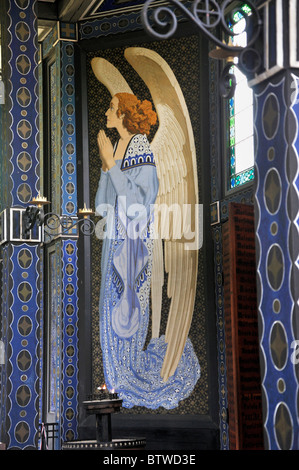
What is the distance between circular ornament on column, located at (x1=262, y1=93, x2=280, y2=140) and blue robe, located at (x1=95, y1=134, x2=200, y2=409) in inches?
259

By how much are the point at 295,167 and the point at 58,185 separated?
8173mm

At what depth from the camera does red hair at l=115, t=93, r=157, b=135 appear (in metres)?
12.1

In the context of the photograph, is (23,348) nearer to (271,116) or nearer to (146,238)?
(146,238)

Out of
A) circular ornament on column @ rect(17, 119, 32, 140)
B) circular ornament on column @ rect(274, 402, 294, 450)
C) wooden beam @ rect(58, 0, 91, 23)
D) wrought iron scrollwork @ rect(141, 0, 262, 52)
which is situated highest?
wooden beam @ rect(58, 0, 91, 23)

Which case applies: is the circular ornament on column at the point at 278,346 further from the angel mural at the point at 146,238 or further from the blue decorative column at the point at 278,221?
the angel mural at the point at 146,238

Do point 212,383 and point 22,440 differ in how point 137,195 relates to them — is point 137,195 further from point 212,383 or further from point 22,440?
point 22,440

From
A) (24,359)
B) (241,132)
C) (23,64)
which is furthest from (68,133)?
(24,359)

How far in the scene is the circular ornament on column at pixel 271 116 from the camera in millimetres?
5047

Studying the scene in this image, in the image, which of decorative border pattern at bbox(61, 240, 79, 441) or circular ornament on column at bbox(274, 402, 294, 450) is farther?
decorative border pattern at bbox(61, 240, 79, 441)

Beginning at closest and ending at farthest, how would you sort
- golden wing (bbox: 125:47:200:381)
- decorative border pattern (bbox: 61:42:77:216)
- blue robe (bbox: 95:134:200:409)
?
golden wing (bbox: 125:47:200:381), blue robe (bbox: 95:134:200:409), decorative border pattern (bbox: 61:42:77:216)

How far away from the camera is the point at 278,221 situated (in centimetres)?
497

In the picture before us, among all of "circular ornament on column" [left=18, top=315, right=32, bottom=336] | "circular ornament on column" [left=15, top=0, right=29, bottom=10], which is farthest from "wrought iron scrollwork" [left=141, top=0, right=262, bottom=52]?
"circular ornament on column" [left=15, top=0, right=29, bottom=10]

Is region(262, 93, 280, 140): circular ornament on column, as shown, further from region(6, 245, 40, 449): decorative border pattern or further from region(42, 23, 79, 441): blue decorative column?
region(42, 23, 79, 441): blue decorative column

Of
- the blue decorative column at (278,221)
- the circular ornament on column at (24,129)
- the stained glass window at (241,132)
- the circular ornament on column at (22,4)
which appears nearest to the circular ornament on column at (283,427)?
the blue decorative column at (278,221)
